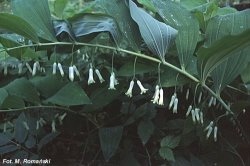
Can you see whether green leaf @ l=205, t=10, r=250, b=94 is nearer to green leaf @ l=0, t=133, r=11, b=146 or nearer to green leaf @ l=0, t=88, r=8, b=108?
green leaf @ l=0, t=88, r=8, b=108

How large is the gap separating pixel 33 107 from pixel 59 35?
0.37 metres

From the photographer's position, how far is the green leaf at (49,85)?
1395 mm

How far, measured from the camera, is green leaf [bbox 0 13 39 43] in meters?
1.07

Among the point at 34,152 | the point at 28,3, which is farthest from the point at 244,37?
the point at 34,152

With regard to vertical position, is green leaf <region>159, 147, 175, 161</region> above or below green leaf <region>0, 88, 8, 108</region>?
below

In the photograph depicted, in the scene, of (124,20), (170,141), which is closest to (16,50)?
(124,20)

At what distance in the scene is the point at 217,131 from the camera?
1.38 metres

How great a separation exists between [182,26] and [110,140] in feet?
1.68

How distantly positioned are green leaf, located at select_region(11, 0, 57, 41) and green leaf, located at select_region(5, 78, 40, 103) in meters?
0.27

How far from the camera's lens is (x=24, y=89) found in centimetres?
136

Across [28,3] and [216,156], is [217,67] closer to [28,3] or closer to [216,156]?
[216,156]

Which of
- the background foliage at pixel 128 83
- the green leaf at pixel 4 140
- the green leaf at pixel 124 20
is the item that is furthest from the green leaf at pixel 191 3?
the green leaf at pixel 4 140

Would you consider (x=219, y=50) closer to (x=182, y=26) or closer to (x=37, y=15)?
(x=182, y=26)

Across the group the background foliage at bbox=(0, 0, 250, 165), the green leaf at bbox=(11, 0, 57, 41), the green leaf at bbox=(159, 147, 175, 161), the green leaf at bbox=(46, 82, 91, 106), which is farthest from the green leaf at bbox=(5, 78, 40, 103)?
the green leaf at bbox=(159, 147, 175, 161)
